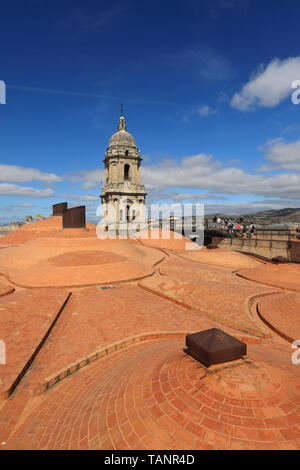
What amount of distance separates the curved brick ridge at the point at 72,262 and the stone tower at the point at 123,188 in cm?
2227

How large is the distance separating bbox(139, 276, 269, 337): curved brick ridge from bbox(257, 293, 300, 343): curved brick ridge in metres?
0.69

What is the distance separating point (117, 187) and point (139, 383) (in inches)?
1613

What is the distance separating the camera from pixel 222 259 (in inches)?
963

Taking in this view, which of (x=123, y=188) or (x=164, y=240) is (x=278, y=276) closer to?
(x=164, y=240)

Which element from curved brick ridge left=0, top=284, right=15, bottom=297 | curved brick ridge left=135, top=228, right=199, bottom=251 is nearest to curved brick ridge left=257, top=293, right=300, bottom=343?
curved brick ridge left=0, top=284, right=15, bottom=297

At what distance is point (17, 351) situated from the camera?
712 cm

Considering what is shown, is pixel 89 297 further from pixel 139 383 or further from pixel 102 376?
pixel 139 383

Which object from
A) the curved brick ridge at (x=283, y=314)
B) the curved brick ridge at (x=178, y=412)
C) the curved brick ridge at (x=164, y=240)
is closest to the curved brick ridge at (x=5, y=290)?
the curved brick ridge at (x=178, y=412)

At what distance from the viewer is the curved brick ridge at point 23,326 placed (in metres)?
6.29

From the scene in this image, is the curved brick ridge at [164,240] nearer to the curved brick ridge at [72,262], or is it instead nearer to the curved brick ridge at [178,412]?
the curved brick ridge at [72,262]

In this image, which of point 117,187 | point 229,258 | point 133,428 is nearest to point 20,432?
point 133,428

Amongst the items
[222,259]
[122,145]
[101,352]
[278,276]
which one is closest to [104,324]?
[101,352]

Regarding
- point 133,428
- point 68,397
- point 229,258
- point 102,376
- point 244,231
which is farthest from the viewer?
point 244,231

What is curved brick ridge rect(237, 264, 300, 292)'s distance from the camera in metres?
15.9
